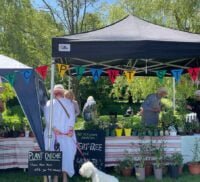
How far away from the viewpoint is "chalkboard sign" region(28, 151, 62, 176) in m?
6.48

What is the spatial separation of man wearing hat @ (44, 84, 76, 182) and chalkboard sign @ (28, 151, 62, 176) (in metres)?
0.38

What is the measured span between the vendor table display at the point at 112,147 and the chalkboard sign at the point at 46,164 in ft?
3.62

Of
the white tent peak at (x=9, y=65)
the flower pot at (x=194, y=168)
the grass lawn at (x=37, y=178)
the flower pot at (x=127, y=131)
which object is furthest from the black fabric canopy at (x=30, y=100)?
the flower pot at (x=194, y=168)

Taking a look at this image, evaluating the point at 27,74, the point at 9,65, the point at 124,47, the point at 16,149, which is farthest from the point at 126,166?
the point at 9,65

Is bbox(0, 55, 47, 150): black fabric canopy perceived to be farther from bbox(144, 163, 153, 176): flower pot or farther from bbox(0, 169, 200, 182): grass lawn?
bbox(144, 163, 153, 176): flower pot

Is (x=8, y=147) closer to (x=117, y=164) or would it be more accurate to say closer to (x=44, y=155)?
(x=44, y=155)

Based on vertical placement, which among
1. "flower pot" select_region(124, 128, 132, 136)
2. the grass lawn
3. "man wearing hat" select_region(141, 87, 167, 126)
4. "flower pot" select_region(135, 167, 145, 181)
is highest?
"man wearing hat" select_region(141, 87, 167, 126)

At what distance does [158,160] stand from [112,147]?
2.74 ft

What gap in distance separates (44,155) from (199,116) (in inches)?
160

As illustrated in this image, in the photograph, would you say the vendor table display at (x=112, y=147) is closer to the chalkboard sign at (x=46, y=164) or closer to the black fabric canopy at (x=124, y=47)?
the chalkboard sign at (x=46, y=164)

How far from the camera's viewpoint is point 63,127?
691 cm

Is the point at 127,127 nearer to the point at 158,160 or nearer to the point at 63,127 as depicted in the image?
the point at 158,160

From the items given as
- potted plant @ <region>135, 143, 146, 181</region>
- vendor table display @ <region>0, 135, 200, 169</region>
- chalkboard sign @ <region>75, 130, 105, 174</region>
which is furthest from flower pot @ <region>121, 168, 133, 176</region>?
chalkboard sign @ <region>75, 130, 105, 174</region>

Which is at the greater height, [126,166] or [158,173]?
[126,166]
